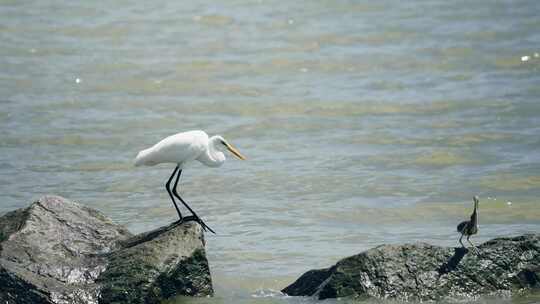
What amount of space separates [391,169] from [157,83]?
7029 millimetres

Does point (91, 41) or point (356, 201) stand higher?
point (91, 41)

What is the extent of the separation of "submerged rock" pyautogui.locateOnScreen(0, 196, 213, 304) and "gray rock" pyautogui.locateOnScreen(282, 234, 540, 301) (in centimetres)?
108

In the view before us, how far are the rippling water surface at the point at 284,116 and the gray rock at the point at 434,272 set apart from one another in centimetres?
27

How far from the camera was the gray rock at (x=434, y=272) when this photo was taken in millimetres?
7918

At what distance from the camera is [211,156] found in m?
9.27

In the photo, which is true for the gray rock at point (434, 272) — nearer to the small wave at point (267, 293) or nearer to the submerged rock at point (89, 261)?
the small wave at point (267, 293)

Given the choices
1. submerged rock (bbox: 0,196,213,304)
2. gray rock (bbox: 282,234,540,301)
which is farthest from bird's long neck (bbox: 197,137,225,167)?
gray rock (bbox: 282,234,540,301)

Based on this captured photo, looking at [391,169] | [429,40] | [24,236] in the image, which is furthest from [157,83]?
[24,236]

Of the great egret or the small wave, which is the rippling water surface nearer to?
the small wave

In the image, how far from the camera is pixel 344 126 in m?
16.2

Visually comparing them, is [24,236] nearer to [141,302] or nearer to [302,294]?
[141,302]

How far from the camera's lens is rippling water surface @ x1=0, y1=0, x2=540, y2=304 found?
11.4 metres

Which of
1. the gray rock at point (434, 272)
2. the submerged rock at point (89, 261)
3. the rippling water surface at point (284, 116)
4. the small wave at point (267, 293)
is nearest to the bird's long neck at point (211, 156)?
Answer: the submerged rock at point (89, 261)

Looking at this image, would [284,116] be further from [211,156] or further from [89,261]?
[89,261]
